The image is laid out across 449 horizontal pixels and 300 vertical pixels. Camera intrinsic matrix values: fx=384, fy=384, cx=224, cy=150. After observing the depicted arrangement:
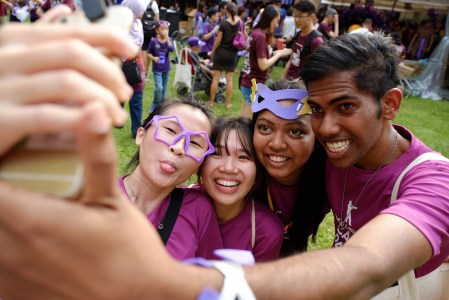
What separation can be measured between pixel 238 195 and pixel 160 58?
20.3 feet

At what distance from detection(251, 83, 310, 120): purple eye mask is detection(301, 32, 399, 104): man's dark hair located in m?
0.21

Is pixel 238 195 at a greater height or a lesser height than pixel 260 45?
greater

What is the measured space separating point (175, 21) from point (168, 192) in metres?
14.2

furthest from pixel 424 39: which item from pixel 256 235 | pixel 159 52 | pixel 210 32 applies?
pixel 256 235

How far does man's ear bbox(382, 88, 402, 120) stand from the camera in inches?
94.5

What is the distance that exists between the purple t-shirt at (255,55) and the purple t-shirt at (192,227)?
16.5 ft

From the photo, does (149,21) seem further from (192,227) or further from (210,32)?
(192,227)

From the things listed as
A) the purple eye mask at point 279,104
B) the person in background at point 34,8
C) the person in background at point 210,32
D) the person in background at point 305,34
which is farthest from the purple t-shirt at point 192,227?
the person in background at point 34,8

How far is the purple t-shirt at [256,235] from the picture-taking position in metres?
2.42

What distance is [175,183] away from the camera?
7.48 ft

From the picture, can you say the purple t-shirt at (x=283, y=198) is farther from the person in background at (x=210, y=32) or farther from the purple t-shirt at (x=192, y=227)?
the person in background at (x=210, y=32)

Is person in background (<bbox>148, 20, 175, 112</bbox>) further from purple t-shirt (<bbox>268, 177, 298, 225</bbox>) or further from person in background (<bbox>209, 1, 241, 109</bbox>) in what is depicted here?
purple t-shirt (<bbox>268, 177, 298, 225</bbox>)

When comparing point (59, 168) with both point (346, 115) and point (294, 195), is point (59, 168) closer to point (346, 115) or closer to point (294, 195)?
point (346, 115)

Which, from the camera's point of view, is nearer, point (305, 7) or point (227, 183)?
point (227, 183)
